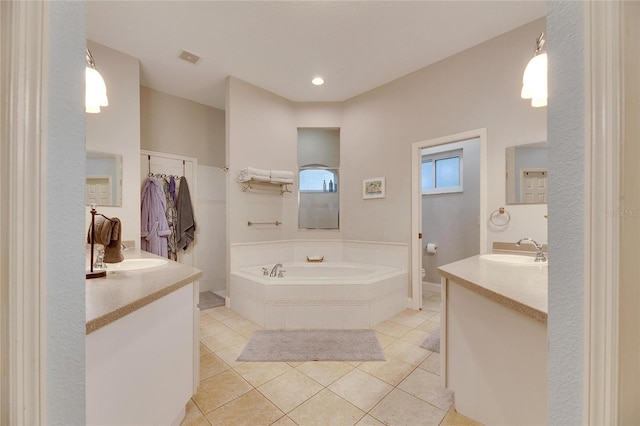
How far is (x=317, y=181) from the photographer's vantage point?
154 inches

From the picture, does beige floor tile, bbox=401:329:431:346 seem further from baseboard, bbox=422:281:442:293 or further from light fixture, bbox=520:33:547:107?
light fixture, bbox=520:33:547:107

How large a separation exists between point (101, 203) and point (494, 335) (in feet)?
10.4

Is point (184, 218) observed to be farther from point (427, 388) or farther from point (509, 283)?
point (509, 283)

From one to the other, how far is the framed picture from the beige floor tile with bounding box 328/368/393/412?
7.10 ft

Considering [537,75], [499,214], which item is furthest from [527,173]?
[537,75]

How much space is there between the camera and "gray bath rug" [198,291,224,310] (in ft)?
10.3

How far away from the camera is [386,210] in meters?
3.29

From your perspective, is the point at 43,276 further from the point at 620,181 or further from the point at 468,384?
the point at 468,384

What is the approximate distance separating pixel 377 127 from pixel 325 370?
2.90 meters

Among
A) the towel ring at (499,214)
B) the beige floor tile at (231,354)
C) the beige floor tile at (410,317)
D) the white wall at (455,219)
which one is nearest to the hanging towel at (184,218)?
the beige floor tile at (231,354)

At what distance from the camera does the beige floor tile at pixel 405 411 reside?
136 cm

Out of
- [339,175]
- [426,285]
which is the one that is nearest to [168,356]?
[339,175]

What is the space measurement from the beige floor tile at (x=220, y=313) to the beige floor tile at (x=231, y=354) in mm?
702

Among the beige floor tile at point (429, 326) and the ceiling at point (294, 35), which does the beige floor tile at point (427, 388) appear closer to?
the beige floor tile at point (429, 326)
